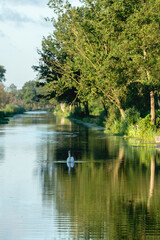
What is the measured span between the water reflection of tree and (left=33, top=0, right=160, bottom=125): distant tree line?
1188 centimetres

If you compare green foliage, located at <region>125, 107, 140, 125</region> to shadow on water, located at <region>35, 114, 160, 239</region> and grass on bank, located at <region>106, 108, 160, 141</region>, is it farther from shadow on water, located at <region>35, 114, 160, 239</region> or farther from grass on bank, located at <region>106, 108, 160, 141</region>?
shadow on water, located at <region>35, 114, 160, 239</region>

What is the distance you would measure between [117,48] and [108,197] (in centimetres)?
2078

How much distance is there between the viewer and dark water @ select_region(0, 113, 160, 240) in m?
8.46

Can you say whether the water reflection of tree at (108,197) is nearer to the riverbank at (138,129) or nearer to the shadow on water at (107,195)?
the shadow on water at (107,195)

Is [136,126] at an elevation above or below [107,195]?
above

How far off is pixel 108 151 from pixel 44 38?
3866 centimetres

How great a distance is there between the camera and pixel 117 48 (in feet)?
102

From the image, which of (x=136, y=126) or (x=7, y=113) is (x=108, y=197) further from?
(x=7, y=113)

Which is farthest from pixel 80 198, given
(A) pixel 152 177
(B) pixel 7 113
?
(B) pixel 7 113

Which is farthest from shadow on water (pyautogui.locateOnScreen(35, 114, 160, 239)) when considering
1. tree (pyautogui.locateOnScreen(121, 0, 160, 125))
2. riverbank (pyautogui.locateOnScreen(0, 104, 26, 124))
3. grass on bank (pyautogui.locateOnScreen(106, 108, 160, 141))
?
riverbank (pyautogui.locateOnScreen(0, 104, 26, 124))

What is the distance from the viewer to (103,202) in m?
11.1

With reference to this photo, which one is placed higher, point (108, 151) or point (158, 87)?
point (158, 87)

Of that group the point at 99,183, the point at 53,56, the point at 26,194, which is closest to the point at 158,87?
the point at 99,183

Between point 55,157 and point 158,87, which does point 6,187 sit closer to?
A: point 55,157
